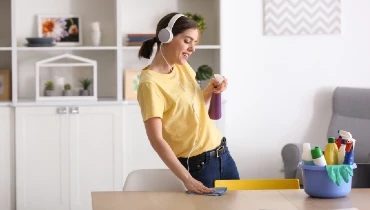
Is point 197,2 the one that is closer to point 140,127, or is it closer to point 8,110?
point 140,127

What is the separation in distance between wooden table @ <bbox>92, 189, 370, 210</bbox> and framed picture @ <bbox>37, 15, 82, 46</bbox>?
2503 millimetres

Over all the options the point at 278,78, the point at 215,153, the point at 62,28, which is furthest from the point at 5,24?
the point at 215,153

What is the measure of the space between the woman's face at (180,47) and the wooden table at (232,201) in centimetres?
56

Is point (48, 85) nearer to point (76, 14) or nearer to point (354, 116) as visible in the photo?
point (76, 14)

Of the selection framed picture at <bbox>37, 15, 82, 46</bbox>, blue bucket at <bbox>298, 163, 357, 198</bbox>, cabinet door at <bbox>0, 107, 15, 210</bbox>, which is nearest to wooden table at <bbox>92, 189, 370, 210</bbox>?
blue bucket at <bbox>298, 163, 357, 198</bbox>

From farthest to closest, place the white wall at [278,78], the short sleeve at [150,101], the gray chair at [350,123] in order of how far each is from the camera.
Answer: the white wall at [278,78] → the gray chair at [350,123] → the short sleeve at [150,101]

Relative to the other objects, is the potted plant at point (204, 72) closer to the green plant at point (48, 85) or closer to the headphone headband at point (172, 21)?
the green plant at point (48, 85)

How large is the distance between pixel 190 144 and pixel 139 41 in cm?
209

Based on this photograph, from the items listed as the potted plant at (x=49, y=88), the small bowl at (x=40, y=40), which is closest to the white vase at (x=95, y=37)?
the small bowl at (x=40, y=40)

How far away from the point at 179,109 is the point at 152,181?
0.34 m

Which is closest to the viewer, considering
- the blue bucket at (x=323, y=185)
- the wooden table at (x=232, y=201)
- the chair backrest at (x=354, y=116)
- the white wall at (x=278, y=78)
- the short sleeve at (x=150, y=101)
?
the wooden table at (x=232, y=201)

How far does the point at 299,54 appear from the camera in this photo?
5281mm

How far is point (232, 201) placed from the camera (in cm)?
257

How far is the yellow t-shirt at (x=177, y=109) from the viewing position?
2.79m
